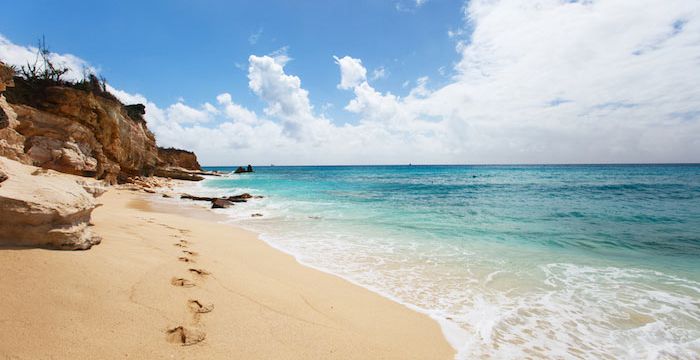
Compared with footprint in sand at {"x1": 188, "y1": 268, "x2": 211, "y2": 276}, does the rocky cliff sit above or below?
above

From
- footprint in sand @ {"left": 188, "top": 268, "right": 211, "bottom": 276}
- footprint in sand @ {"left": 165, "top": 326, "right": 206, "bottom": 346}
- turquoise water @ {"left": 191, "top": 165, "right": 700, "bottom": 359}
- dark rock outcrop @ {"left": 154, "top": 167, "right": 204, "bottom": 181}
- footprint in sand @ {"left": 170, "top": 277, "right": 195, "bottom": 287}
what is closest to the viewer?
footprint in sand @ {"left": 165, "top": 326, "right": 206, "bottom": 346}

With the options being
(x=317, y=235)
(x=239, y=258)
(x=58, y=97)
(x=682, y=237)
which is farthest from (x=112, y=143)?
(x=682, y=237)

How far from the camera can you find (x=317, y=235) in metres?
10.4

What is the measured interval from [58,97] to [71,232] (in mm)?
18977

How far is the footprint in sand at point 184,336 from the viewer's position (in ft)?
9.34

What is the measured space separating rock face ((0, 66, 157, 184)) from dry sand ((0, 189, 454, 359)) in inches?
491

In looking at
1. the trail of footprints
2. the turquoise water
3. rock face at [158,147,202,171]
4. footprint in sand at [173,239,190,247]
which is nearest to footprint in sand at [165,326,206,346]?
the trail of footprints

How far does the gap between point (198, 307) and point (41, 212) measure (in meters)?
2.30

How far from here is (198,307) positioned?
355 centimetres

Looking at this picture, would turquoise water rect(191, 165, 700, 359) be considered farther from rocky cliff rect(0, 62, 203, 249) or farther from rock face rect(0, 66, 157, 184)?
rock face rect(0, 66, 157, 184)

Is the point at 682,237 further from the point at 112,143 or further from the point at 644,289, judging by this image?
the point at 112,143

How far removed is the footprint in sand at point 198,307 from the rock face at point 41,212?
1.92 metres

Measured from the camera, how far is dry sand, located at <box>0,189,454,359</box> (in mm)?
2584

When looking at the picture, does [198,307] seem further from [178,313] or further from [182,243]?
[182,243]
